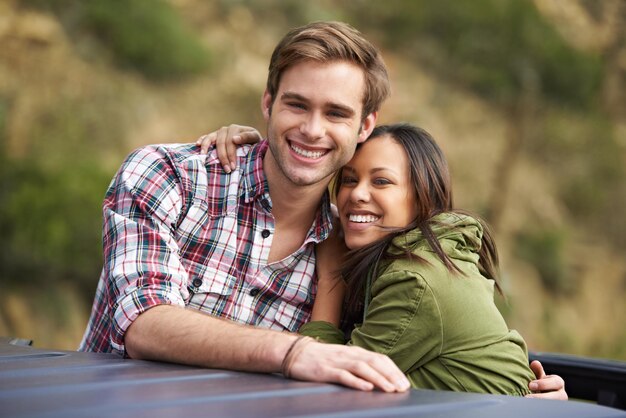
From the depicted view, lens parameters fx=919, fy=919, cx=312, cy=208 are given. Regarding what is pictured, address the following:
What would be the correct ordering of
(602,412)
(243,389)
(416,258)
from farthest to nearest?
1. (416,258)
2. (243,389)
3. (602,412)

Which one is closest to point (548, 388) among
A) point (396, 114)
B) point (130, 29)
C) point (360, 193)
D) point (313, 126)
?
point (360, 193)

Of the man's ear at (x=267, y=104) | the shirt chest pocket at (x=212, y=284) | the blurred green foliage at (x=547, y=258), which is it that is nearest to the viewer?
the shirt chest pocket at (x=212, y=284)

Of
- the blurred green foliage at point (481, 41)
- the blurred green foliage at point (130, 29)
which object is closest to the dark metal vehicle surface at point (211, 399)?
the blurred green foliage at point (130, 29)

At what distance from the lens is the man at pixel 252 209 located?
258cm

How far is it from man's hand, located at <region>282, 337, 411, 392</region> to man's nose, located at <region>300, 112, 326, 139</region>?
94cm

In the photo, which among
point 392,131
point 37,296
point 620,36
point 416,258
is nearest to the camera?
point 416,258

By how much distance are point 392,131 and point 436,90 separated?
7.82 metres

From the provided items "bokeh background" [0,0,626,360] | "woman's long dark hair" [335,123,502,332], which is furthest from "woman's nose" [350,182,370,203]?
"bokeh background" [0,0,626,360]

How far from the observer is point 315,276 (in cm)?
300

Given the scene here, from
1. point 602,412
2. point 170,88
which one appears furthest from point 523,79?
point 602,412

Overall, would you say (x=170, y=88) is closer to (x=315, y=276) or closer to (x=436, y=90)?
(x=436, y=90)

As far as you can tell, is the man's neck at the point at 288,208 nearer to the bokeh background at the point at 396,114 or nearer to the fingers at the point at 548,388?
the fingers at the point at 548,388

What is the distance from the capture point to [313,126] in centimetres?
282

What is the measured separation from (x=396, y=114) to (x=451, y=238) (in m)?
7.37
